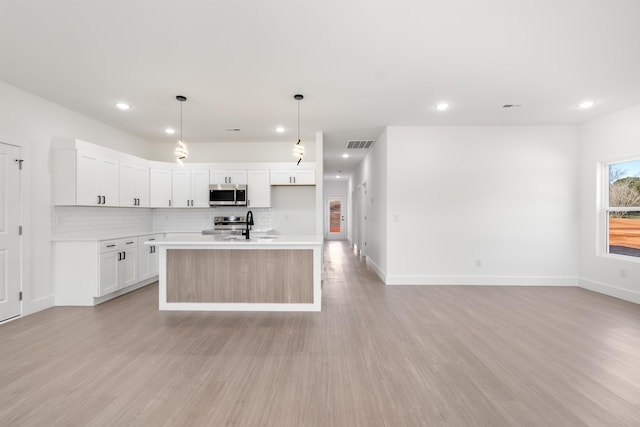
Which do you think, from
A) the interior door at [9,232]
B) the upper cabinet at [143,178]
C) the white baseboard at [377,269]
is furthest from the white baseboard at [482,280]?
the interior door at [9,232]

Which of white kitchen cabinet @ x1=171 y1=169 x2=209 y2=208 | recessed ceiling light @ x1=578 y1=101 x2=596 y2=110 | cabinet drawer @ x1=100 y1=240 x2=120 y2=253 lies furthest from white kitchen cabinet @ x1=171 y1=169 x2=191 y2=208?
recessed ceiling light @ x1=578 y1=101 x2=596 y2=110

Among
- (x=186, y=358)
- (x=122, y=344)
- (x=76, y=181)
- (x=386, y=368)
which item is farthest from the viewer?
(x=76, y=181)

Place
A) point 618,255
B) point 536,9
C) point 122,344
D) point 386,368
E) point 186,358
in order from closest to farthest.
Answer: point 536,9 → point 386,368 → point 186,358 → point 122,344 → point 618,255

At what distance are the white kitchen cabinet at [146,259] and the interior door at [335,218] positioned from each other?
9281mm

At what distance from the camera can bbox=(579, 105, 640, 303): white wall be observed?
4.40m

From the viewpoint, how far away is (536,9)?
2.30 metres

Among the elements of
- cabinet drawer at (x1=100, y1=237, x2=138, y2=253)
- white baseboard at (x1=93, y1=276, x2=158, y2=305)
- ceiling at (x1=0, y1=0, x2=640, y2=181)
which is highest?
ceiling at (x1=0, y1=0, x2=640, y2=181)

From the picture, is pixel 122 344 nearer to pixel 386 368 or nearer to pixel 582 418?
pixel 386 368

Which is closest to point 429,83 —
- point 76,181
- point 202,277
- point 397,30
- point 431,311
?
point 397,30

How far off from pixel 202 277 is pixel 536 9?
171 inches

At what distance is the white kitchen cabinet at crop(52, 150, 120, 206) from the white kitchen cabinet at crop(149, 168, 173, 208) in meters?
1.07

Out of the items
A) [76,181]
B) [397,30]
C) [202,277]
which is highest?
[397,30]

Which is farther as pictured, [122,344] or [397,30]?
[122,344]

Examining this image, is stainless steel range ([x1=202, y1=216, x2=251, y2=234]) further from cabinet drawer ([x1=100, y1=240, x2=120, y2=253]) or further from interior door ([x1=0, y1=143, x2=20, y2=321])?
interior door ([x1=0, y1=143, x2=20, y2=321])
